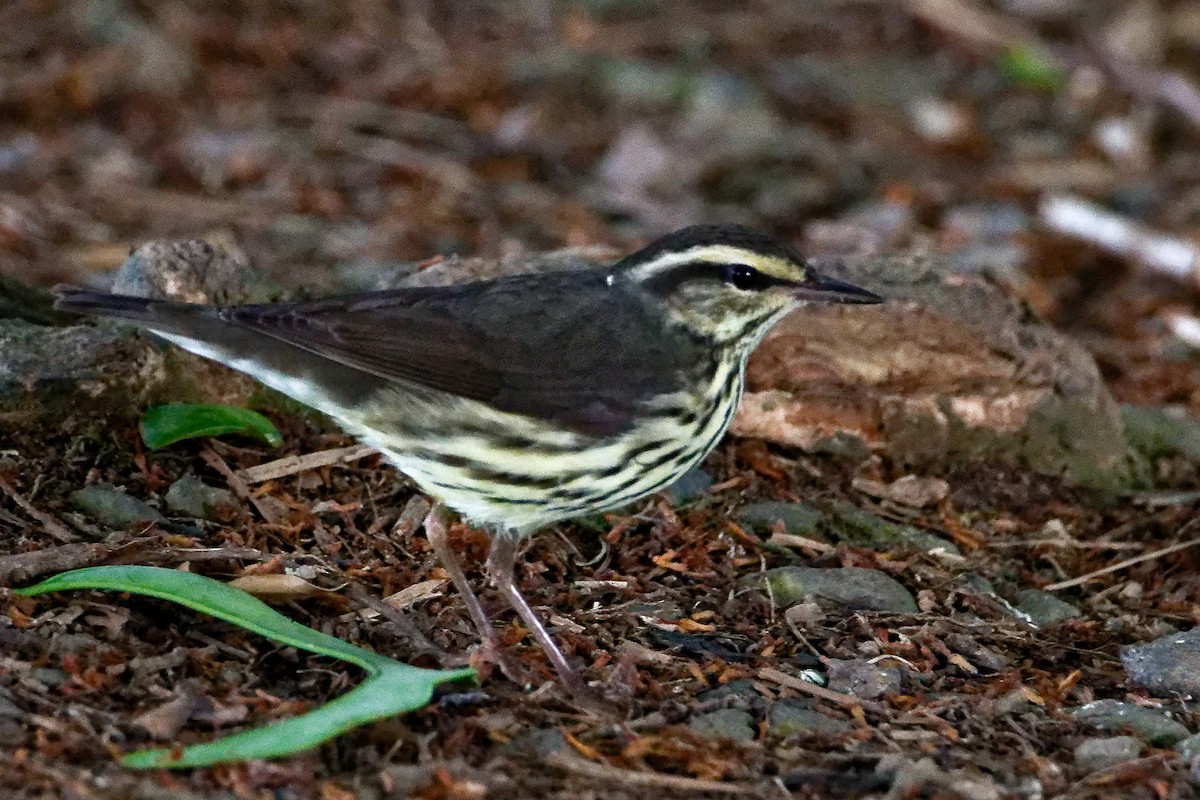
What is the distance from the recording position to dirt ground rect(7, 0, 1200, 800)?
409 centimetres

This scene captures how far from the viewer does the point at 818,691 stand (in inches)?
177

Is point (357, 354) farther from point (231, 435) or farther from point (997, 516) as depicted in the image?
point (997, 516)

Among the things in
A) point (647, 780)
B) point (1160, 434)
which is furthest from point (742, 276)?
point (1160, 434)

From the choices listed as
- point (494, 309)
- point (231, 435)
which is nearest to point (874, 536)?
point (494, 309)

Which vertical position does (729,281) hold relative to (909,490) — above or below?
above

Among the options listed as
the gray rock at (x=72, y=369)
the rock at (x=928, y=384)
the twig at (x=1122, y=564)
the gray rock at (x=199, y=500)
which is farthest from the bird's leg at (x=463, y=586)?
the twig at (x=1122, y=564)

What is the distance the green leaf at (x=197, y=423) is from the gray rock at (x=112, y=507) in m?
0.26

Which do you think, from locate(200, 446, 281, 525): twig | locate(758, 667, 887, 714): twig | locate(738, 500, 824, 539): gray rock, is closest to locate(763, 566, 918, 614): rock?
locate(738, 500, 824, 539): gray rock

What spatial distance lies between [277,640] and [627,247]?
4384mm

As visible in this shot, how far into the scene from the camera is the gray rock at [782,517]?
5.58 m

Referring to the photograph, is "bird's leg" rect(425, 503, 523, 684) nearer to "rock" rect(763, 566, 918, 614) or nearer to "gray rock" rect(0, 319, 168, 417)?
"rock" rect(763, 566, 918, 614)

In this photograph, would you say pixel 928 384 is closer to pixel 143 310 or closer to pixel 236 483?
pixel 236 483

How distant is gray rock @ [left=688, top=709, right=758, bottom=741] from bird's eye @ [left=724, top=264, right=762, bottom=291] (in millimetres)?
1437

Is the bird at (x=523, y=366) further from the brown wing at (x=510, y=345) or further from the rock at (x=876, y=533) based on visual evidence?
the rock at (x=876, y=533)
